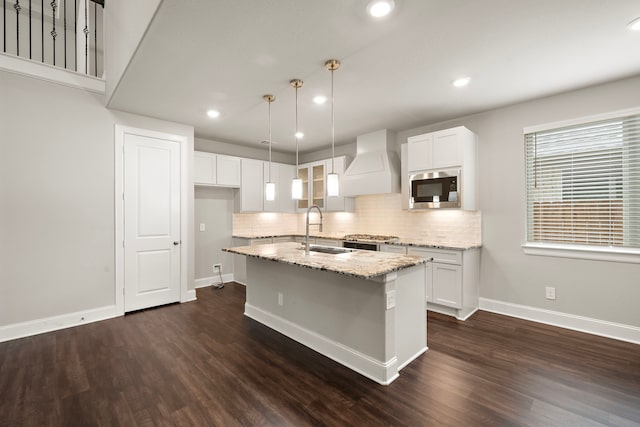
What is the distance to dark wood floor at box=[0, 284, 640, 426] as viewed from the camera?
190 cm

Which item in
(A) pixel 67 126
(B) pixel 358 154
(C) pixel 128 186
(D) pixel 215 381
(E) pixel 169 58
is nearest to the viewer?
(D) pixel 215 381

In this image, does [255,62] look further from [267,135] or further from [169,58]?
[267,135]

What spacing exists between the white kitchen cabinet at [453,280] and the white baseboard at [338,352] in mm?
1550

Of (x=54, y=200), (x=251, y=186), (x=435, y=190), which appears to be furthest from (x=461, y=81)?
(x=54, y=200)

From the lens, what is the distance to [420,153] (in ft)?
13.3

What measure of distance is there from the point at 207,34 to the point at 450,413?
3.10 meters

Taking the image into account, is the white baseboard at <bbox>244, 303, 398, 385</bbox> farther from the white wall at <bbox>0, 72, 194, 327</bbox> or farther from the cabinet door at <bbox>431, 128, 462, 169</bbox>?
the cabinet door at <bbox>431, 128, 462, 169</bbox>

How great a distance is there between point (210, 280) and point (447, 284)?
12.9 feet

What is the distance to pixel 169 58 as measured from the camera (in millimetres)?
2502

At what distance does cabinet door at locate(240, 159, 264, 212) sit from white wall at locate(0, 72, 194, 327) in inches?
80.9

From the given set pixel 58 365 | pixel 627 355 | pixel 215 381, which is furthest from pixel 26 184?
pixel 627 355

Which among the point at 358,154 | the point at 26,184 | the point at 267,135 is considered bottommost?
the point at 26,184

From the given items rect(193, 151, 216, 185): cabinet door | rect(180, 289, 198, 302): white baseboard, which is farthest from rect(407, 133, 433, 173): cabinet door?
rect(180, 289, 198, 302): white baseboard

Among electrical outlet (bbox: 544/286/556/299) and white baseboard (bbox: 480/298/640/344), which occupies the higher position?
electrical outlet (bbox: 544/286/556/299)
